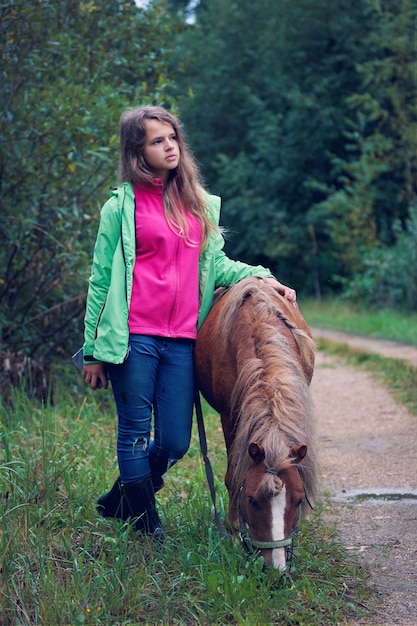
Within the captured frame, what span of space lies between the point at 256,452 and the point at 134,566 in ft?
2.39

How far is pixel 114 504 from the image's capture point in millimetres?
3740

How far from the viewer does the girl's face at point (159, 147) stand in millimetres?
3654

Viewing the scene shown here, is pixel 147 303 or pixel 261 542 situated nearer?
pixel 261 542

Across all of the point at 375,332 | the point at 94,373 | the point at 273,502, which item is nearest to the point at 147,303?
the point at 94,373

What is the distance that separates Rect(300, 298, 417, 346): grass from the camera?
1141 cm

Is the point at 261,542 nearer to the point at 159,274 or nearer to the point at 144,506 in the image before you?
the point at 144,506

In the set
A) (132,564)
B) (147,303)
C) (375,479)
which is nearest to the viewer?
(132,564)

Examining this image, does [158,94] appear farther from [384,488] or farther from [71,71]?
[384,488]

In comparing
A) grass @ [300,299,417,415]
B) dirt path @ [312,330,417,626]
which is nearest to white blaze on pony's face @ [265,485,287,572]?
dirt path @ [312,330,417,626]

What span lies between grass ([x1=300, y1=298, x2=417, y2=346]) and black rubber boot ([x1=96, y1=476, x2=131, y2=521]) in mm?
7068

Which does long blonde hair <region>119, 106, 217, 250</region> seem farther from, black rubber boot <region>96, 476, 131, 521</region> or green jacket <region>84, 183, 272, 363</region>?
black rubber boot <region>96, 476, 131, 521</region>

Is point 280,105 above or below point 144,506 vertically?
above

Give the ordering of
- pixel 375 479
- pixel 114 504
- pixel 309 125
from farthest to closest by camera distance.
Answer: pixel 309 125
pixel 375 479
pixel 114 504

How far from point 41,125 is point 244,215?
51.3 feet
